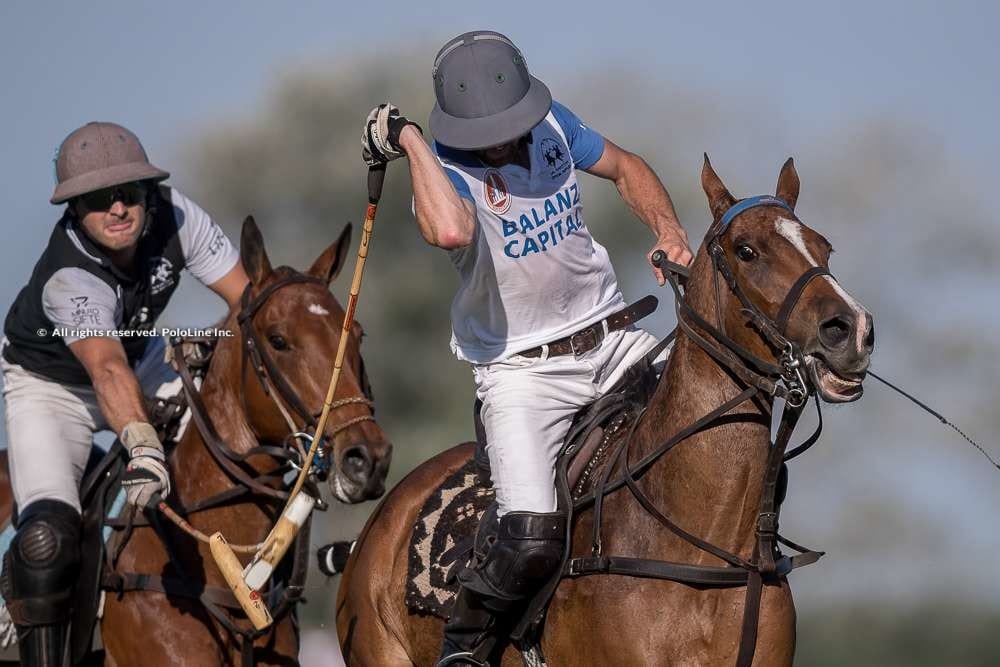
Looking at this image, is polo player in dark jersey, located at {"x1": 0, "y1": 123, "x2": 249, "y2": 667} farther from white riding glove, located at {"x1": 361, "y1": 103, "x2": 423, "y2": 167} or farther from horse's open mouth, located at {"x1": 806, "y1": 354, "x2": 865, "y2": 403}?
horse's open mouth, located at {"x1": 806, "y1": 354, "x2": 865, "y2": 403}

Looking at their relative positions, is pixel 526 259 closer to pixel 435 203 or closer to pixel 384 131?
pixel 435 203

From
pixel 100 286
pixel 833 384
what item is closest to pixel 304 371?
pixel 100 286

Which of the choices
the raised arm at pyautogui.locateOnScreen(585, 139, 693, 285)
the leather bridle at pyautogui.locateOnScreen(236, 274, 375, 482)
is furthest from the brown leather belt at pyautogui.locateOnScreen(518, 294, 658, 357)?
the leather bridle at pyautogui.locateOnScreen(236, 274, 375, 482)

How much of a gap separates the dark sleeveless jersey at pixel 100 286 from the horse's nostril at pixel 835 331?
12.3 feet

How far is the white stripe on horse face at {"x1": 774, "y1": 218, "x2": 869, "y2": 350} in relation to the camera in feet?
16.0

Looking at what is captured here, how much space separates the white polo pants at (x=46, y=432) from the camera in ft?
23.8

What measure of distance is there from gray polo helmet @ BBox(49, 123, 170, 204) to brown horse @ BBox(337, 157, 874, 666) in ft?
9.93

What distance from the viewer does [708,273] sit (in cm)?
558

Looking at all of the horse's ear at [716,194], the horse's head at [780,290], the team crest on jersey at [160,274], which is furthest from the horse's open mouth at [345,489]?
the horse's ear at [716,194]

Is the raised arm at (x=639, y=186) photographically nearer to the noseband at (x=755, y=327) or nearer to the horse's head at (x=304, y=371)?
the noseband at (x=755, y=327)

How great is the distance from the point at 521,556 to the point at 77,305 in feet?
9.20

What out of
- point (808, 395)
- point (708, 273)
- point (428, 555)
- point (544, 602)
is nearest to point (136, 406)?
point (428, 555)

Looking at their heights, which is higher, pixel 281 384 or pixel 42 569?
pixel 281 384

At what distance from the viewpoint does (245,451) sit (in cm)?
738
